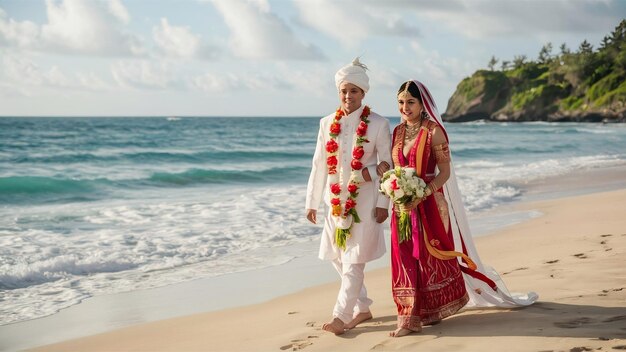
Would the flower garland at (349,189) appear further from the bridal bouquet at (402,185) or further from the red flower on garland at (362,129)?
the bridal bouquet at (402,185)

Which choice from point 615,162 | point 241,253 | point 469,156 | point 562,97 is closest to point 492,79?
point 562,97

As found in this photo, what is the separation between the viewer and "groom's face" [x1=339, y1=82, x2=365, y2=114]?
194 inches

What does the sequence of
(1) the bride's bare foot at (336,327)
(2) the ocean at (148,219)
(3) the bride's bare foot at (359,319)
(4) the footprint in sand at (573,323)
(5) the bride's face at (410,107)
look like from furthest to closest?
(2) the ocean at (148,219)
(3) the bride's bare foot at (359,319)
(1) the bride's bare foot at (336,327)
(5) the bride's face at (410,107)
(4) the footprint in sand at (573,323)

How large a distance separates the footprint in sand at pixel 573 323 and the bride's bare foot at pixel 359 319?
4.41ft

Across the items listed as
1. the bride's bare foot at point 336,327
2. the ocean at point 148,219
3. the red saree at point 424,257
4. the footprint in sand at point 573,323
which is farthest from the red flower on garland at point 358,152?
the ocean at point 148,219

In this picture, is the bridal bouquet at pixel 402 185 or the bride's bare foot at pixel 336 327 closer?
the bridal bouquet at pixel 402 185

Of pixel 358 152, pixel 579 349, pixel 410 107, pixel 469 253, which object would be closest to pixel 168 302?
pixel 358 152

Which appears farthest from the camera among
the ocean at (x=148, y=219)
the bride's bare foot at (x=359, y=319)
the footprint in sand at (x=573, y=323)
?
the ocean at (x=148, y=219)

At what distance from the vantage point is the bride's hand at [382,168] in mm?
4840

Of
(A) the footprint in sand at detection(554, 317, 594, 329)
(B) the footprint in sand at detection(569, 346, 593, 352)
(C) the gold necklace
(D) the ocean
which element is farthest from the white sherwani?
(D) the ocean

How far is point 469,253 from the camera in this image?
4934 mm

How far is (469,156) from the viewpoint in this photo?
29.7 metres

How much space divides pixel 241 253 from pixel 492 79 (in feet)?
264

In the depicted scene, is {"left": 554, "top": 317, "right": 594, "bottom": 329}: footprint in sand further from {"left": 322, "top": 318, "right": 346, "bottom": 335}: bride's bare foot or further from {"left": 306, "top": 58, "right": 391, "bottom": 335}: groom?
{"left": 322, "top": 318, "right": 346, "bottom": 335}: bride's bare foot
